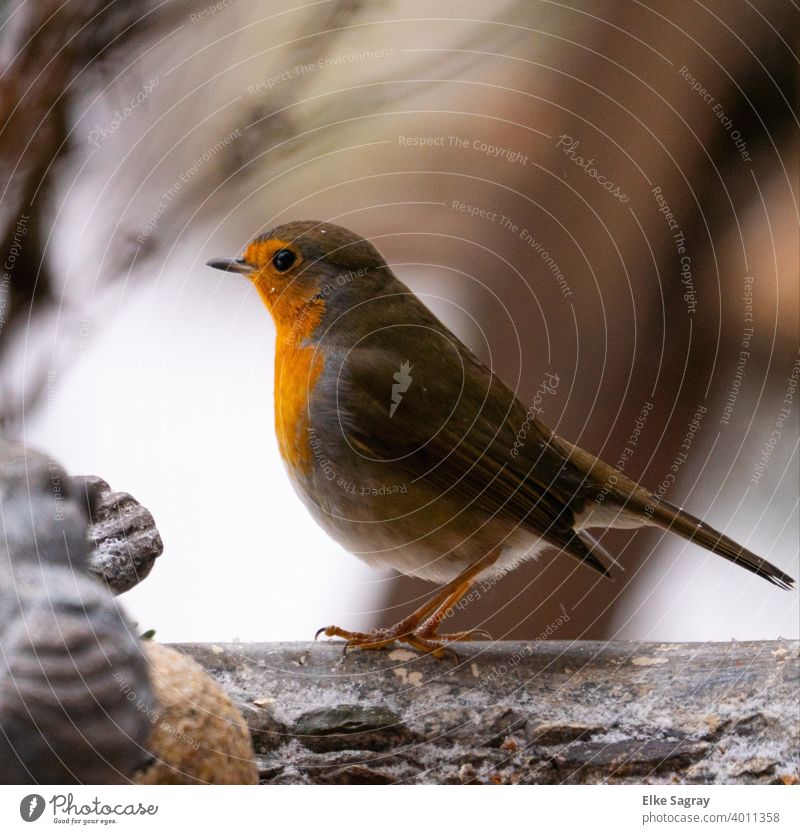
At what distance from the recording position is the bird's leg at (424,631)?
4.82 ft

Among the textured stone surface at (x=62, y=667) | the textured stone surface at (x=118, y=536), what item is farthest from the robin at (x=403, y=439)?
the textured stone surface at (x=62, y=667)

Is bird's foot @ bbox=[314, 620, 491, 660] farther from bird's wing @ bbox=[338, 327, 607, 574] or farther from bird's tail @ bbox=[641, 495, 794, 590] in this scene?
bird's tail @ bbox=[641, 495, 794, 590]

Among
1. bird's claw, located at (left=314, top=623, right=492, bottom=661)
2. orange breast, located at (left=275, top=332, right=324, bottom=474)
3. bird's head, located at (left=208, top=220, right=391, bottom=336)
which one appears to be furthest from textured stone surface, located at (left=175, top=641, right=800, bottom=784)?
bird's head, located at (left=208, top=220, right=391, bottom=336)

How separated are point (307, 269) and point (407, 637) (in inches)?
24.0

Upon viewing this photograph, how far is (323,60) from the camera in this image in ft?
4.43

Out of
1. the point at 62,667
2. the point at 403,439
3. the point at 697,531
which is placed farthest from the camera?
the point at 697,531

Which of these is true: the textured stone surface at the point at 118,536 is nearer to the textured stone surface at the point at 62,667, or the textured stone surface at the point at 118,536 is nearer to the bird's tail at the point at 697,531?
the textured stone surface at the point at 62,667

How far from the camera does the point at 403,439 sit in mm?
1401

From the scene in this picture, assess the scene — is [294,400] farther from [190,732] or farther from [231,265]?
[190,732]

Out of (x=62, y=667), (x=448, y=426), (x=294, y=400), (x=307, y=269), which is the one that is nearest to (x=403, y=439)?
(x=448, y=426)

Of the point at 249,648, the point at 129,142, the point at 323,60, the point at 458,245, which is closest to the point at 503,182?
the point at 458,245

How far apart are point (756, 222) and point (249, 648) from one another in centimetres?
110

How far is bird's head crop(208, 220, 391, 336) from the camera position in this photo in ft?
4.29
